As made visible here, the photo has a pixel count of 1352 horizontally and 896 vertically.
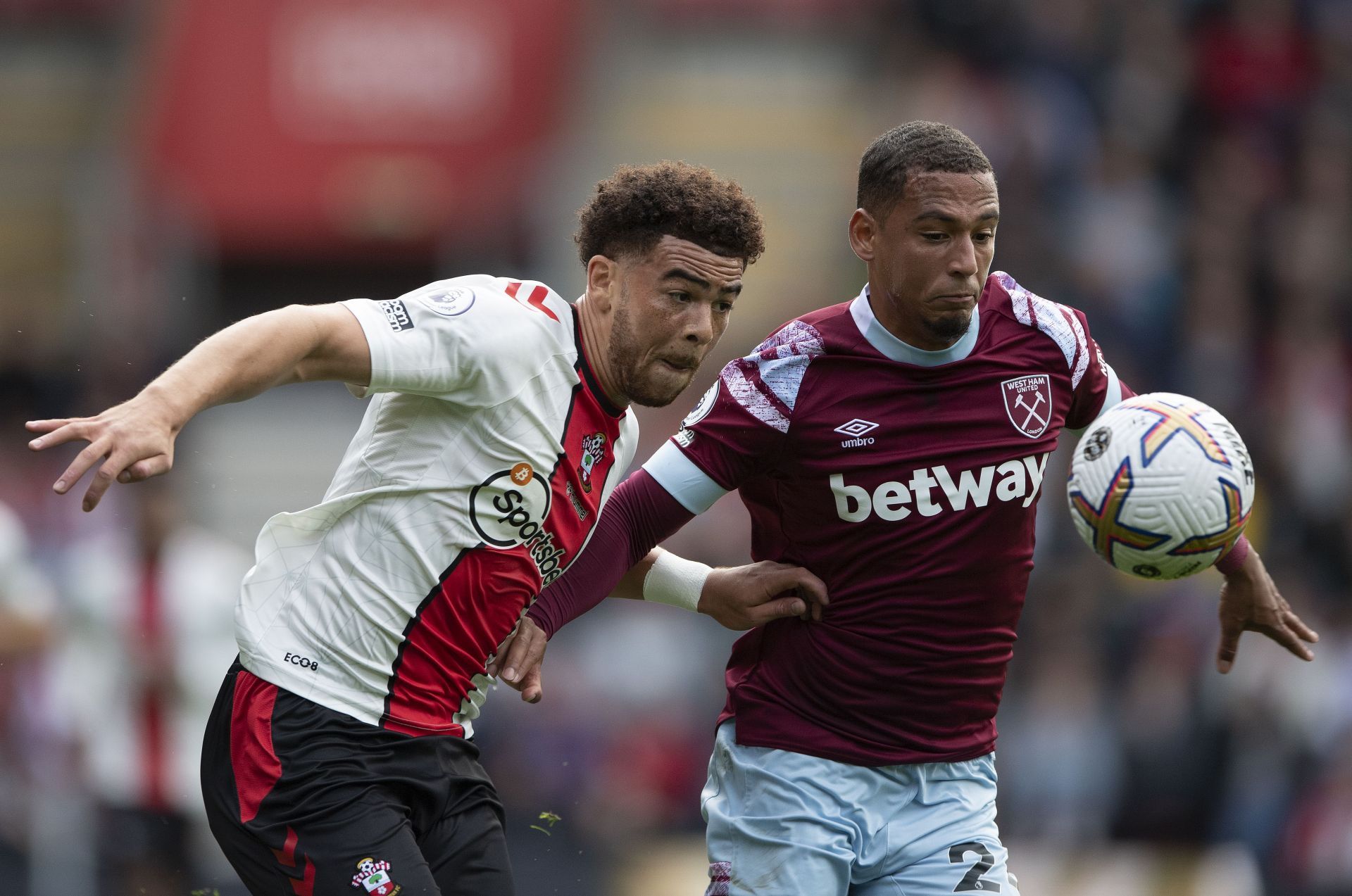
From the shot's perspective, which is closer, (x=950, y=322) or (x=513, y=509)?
(x=513, y=509)

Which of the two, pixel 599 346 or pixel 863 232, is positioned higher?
pixel 863 232

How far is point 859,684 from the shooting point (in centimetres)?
435

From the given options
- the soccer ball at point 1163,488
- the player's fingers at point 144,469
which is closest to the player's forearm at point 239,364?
the player's fingers at point 144,469

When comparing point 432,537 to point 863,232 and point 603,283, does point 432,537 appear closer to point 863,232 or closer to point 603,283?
point 603,283

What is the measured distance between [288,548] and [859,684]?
4.99ft

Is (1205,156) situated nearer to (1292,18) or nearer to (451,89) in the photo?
(1292,18)

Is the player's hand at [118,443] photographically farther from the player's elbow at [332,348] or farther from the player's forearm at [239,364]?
the player's elbow at [332,348]

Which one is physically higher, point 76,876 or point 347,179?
point 347,179

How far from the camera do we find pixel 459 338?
3.80 metres

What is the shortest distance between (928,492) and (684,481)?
647mm

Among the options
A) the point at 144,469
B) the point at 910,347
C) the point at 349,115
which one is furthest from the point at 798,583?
the point at 349,115

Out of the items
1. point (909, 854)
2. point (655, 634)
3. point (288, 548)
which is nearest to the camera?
point (288, 548)

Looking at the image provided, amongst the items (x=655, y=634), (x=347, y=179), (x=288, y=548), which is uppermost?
(x=288, y=548)

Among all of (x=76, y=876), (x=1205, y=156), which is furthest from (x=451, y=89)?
(x=76, y=876)
